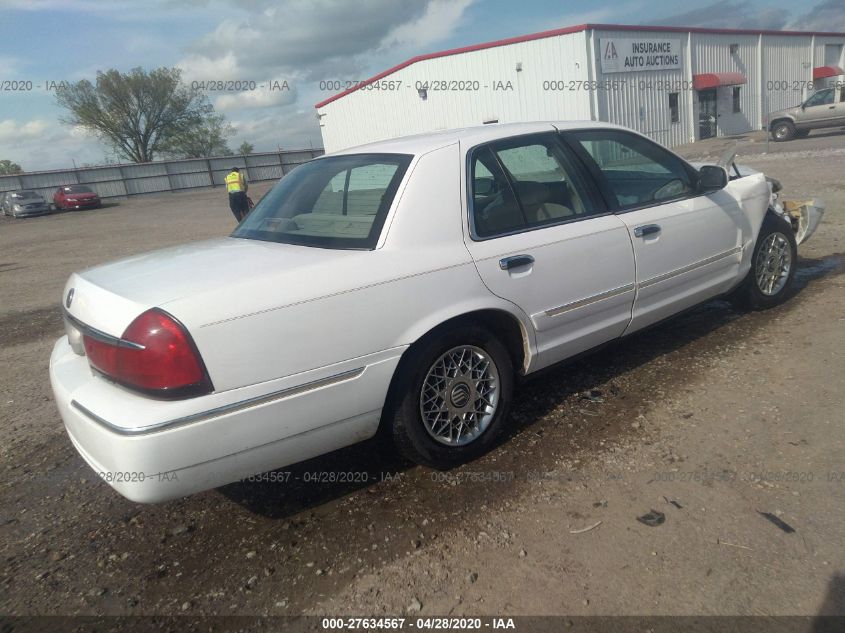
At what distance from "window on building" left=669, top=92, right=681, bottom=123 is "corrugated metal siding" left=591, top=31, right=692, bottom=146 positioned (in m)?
0.14

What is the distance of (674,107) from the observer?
26875 millimetres

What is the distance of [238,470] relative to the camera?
2.49 metres

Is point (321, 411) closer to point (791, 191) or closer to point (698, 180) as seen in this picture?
point (698, 180)

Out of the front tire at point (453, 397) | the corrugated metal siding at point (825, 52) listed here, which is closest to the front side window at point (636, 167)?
the front tire at point (453, 397)

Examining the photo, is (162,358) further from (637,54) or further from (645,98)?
(645,98)

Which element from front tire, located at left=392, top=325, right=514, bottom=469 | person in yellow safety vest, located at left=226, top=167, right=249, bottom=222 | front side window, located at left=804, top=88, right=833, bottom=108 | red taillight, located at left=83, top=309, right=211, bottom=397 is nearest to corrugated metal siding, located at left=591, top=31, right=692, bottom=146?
front side window, located at left=804, top=88, right=833, bottom=108

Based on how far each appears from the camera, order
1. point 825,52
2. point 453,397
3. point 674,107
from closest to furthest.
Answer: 1. point 453,397
2. point 674,107
3. point 825,52

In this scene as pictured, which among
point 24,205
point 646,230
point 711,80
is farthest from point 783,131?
point 24,205

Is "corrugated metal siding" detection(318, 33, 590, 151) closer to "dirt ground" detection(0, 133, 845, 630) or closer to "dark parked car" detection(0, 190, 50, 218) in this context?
"dark parked car" detection(0, 190, 50, 218)

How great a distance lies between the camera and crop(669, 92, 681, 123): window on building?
26.7 meters

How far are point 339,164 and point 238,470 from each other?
1902mm

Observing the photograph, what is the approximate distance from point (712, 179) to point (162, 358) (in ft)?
11.6

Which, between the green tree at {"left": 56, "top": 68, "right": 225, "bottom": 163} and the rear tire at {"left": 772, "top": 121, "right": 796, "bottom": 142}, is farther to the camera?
the green tree at {"left": 56, "top": 68, "right": 225, "bottom": 163}

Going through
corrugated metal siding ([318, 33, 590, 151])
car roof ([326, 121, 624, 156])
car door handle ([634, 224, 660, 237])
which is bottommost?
car door handle ([634, 224, 660, 237])
